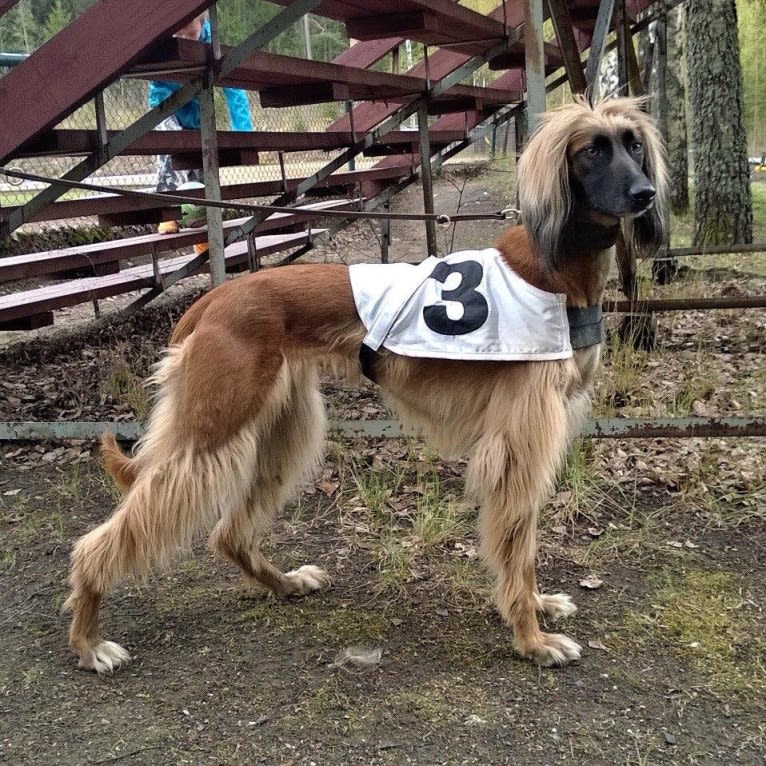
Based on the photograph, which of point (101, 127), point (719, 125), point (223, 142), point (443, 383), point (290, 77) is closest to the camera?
point (443, 383)

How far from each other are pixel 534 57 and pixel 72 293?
391cm

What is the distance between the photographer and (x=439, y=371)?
2887mm

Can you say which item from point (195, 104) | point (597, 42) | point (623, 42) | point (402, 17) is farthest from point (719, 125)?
point (195, 104)

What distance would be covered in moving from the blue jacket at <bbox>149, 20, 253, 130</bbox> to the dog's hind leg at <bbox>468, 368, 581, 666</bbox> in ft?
9.00

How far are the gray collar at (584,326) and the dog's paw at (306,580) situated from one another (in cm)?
149

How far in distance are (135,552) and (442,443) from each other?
4.10 ft

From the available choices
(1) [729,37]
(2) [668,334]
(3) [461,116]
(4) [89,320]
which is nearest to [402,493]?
(2) [668,334]

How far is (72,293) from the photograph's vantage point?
588cm

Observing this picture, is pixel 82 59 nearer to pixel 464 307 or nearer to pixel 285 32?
pixel 464 307

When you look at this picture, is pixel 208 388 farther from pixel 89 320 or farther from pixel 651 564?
pixel 89 320

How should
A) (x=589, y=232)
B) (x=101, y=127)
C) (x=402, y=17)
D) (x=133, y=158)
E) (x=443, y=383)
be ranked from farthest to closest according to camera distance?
(x=133, y=158), (x=402, y=17), (x=101, y=127), (x=443, y=383), (x=589, y=232)

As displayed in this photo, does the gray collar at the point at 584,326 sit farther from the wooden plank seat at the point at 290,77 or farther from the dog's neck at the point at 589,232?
the wooden plank seat at the point at 290,77

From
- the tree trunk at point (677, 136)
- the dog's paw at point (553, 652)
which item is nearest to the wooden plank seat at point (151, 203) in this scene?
the dog's paw at point (553, 652)

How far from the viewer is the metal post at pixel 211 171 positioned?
411cm
